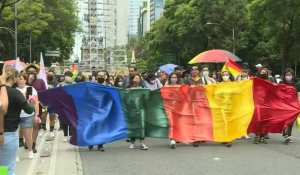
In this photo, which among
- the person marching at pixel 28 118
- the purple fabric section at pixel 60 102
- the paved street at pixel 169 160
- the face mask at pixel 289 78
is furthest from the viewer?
the face mask at pixel 289 78

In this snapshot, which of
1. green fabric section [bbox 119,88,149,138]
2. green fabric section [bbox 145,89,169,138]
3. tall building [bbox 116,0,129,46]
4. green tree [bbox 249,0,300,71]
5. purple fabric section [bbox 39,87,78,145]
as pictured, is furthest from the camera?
tall building [bbox 116,0,129,46]

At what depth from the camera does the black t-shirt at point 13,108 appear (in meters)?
5.36

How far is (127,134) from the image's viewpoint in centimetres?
1091

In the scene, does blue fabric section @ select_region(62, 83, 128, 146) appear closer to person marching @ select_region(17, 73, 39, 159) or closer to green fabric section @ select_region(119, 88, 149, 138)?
green fabric section @ select_region(119, 88, 149, 138)

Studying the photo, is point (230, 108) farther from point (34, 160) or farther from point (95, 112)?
point (34, 160)

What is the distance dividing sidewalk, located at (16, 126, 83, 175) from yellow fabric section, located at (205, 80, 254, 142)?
3139 millimetres

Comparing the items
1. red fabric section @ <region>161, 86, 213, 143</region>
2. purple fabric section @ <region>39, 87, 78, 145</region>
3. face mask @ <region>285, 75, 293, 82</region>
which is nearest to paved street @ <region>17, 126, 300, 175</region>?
red fabric section @ <region>161, 86, 213, 143</region>

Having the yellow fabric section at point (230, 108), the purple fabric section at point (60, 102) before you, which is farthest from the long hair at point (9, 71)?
the yellow fabric section at point (230, 108)

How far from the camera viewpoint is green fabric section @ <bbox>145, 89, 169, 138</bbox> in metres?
11.2

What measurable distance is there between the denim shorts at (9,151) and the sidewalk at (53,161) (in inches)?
114

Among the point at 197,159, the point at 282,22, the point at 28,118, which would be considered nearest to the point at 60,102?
the point at 28,118

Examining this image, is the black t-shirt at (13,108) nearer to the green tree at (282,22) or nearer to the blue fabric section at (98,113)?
the blue fabric section at (98,113)

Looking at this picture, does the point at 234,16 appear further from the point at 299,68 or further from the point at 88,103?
the point at 88,103

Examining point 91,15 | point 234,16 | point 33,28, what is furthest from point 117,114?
point 91,15
